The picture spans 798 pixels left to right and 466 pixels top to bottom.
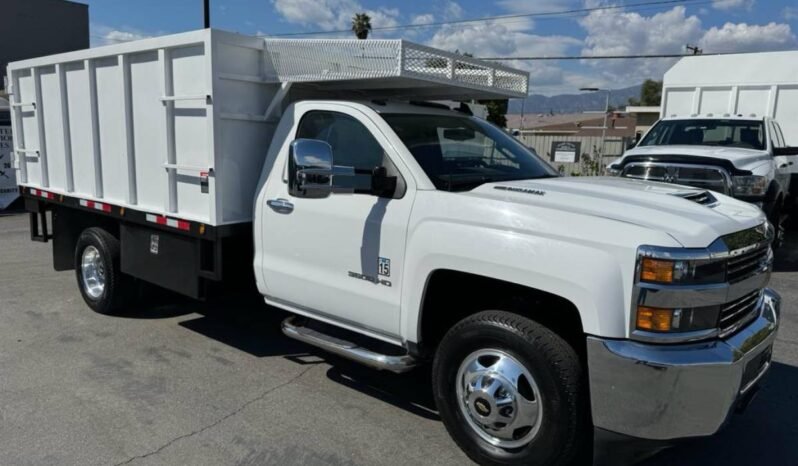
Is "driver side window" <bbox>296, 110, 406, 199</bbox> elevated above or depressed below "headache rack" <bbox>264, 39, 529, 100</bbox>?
below

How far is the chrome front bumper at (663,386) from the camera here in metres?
2.77

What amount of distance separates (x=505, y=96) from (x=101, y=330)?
417 centimetres

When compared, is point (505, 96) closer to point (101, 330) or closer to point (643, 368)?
point (643, 368)

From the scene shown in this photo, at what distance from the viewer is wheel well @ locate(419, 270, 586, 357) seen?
3.26m

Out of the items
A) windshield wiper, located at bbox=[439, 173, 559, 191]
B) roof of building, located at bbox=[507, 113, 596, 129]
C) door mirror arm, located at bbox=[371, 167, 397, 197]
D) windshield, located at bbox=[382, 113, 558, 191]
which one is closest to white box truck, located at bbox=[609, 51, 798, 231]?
windshield, located at bbox=[382, 113, 558, 191]

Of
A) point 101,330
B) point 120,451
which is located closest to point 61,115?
point 101,330

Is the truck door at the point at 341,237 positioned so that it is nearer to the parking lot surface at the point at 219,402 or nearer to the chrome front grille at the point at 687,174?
the parking lot surface at the point at 219,402

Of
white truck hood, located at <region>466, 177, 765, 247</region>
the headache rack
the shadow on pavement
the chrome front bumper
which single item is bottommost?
the shadow on pavement

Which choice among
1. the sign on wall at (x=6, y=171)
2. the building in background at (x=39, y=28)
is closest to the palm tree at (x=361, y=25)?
the building in background at (x=39, y=28)

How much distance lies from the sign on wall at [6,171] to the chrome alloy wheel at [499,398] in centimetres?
1480

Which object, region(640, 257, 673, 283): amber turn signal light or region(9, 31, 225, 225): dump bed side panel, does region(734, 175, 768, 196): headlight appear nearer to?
region(640, 257, 673, 283): amber turn signal light

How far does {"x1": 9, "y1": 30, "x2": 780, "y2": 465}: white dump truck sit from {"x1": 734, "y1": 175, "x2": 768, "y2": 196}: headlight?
424cm

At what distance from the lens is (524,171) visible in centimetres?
436

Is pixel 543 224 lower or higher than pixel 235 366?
higher
